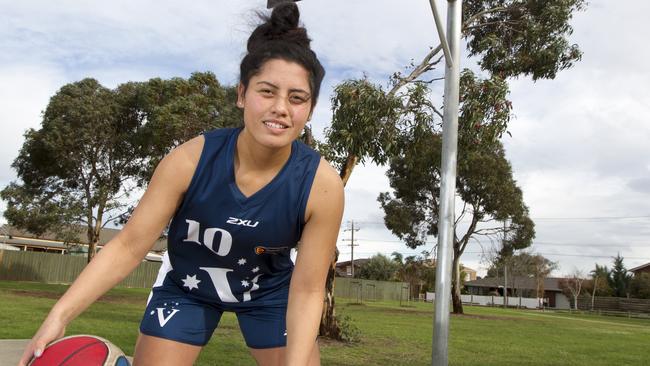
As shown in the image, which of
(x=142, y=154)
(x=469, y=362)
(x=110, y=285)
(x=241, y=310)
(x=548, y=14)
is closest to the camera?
(x=110, y=285)

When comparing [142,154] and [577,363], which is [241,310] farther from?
[142,154]

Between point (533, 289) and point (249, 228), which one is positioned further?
point (533, 289)

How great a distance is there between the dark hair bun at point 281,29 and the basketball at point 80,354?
1353 millimetres

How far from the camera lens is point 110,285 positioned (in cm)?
230

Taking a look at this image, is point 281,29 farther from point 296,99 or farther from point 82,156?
point 82,156

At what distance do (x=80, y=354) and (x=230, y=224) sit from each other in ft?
2.54

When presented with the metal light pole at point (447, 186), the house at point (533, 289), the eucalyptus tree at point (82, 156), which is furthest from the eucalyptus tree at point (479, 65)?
the house at point (533, 289)

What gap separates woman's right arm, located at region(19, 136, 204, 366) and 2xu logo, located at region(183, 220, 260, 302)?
189 millimetres

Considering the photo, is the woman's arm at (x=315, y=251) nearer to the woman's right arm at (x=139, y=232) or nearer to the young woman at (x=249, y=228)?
the young woman at (x=249, y=228)

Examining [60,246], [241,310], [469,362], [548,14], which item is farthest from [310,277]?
[60,246]

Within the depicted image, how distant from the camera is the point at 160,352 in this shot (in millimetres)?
2801

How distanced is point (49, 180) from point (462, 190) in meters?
19.8

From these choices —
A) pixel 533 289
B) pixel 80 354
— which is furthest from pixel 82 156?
pixel 533 289

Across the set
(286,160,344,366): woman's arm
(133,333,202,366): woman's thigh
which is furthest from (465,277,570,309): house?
(286,160,344,366): woman's arm
